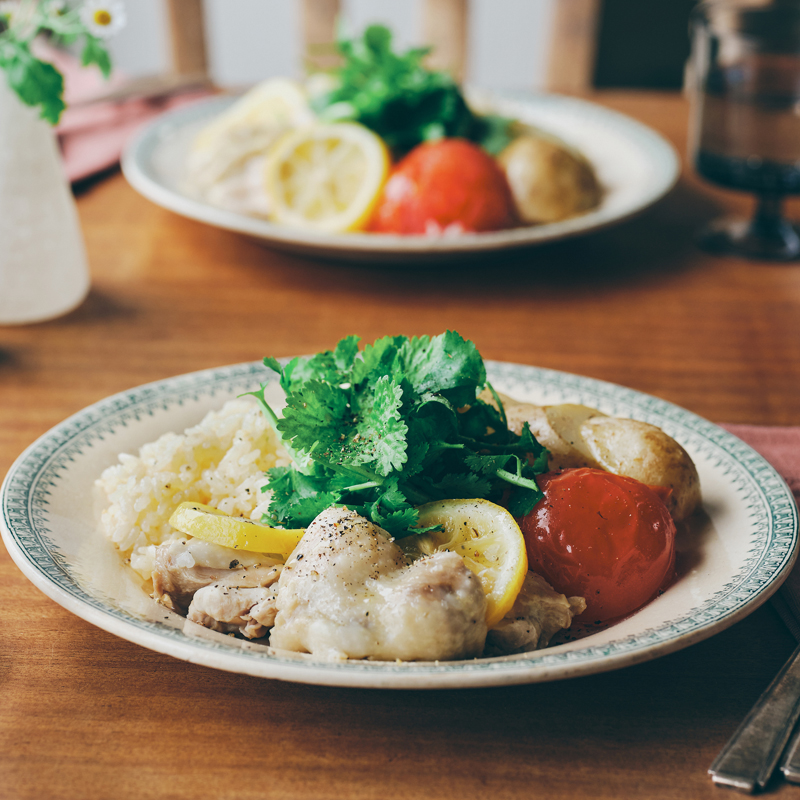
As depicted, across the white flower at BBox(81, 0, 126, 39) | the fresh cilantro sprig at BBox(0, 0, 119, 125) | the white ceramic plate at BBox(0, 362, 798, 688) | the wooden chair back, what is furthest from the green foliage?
the wooden chair back

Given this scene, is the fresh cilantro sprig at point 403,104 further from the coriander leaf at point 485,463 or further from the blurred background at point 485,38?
the blurred background at point 485,38

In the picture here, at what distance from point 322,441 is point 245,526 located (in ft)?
0.39

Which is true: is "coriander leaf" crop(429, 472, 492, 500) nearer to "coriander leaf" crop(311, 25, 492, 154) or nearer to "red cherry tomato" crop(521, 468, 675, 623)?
"red cherry tomato" crop(521, 468, 675, 623)

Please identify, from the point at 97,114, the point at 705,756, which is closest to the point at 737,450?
the point at 705,756

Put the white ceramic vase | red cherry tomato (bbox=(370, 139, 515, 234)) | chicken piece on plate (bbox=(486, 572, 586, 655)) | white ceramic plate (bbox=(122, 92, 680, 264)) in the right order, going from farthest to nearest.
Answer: red cherry tomato (bbox=(370, 139, 515, 234)) < white ceramic plate (bbox=(122, 92, 680, 264)) < the white ceramic vase < chicken piece on plate (bbox=(486, 572, 586, 655))

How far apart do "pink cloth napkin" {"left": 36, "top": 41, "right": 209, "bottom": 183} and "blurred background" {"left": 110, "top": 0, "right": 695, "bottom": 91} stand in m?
2.16

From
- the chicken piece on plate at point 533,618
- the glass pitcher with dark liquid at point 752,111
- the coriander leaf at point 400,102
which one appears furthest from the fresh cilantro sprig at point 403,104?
the chicken piece on plate at point 533,618

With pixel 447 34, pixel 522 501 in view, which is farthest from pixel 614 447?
pixel 447 34

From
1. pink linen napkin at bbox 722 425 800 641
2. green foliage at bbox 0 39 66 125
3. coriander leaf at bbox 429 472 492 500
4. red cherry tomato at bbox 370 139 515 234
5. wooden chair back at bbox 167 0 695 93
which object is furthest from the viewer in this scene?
wooden chair back at bbox 167 0 695 93

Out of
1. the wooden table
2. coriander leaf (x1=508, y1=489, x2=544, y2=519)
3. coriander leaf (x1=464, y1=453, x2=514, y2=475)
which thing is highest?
coriander leaf (x1=464, y1=453, x2=514, y2=475)

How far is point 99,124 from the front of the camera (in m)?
2.59

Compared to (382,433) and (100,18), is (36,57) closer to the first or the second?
(100,18)

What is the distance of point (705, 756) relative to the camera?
0.77 metres

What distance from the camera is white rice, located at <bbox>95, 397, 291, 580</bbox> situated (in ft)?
3.21
